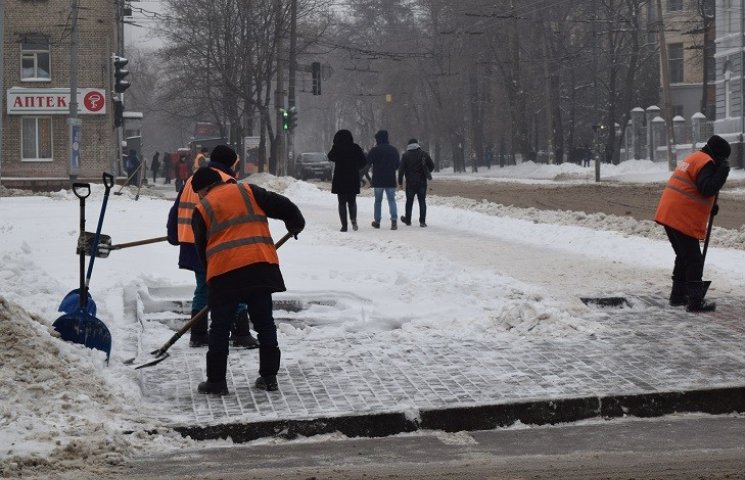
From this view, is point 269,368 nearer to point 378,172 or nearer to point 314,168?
point 378,172

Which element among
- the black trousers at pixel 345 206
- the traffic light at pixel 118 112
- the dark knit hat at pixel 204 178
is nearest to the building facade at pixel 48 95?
the traffic light at pixel 118 112

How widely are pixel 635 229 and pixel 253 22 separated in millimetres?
35559

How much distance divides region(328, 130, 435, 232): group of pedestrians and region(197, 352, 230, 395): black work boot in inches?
501

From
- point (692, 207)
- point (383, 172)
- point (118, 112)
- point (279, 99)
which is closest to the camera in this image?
point (692, 207)

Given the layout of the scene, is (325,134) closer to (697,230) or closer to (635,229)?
(635,229)

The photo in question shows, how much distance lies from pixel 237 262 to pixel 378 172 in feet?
44.8

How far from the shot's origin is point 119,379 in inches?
304

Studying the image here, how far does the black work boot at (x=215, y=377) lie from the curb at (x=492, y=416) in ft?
2.81

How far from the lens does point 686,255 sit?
11.1 metres

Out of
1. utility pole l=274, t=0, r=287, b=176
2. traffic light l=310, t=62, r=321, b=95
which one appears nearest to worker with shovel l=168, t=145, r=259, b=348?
traffic light l=310, t=62, r=321, b=95

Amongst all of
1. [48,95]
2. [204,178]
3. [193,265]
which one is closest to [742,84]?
[48,95]

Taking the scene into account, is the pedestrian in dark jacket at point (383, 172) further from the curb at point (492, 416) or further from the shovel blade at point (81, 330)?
the curb at point (492, 416)

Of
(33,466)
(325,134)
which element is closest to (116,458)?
(33,466)

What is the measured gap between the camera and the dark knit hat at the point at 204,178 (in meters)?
7.84
